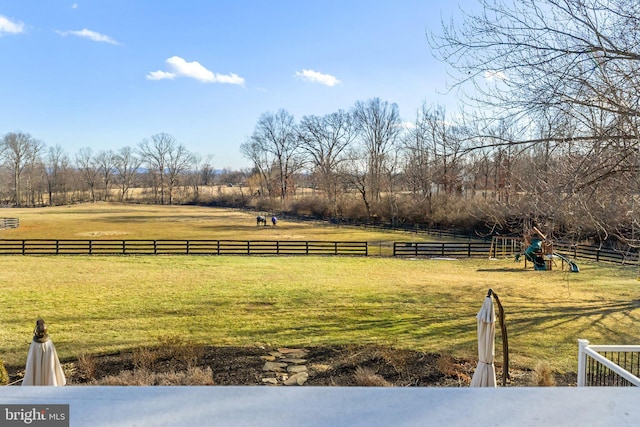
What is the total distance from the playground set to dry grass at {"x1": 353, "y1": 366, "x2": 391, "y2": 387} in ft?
10.2

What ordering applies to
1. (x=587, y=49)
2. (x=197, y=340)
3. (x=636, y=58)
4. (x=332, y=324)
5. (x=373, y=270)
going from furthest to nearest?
(x=373, y=270)
(x=332, y=324)
(x=197, y=340)
(x=587, y=49)
(x=636, y=58)

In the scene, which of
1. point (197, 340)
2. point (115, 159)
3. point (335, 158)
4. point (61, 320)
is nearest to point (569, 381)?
point (197, 340)

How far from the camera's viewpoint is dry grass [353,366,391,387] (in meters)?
6.71

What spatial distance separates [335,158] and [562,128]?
5710 cm

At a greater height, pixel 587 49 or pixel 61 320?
pixel 587 49

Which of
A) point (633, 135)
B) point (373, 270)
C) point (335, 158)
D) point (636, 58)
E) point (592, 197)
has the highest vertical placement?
point (335, 158)

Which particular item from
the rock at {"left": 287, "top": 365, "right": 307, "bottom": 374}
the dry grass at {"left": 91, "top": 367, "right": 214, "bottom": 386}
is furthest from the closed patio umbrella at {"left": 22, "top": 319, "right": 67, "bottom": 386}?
the rock at {"left": 287, "top": 365, "right": 307, "bottom": 374}

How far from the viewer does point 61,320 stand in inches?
436

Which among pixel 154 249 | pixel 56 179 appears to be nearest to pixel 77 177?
pixel 56 179

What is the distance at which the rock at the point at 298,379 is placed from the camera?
280 inches

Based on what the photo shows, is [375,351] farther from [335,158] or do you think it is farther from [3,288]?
[335,158]

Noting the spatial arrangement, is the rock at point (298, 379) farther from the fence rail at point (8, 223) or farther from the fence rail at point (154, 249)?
the fence rail at point (8, 223)

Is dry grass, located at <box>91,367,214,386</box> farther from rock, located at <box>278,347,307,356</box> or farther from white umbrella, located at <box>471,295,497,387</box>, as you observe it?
white umbrella, located at <box>471,295,497,387</box>

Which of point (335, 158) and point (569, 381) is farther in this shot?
point (335, 158)
